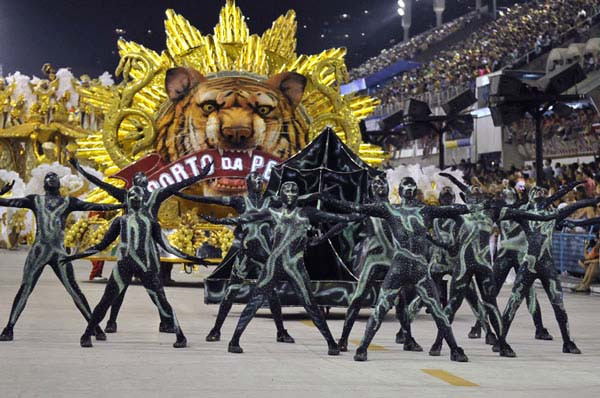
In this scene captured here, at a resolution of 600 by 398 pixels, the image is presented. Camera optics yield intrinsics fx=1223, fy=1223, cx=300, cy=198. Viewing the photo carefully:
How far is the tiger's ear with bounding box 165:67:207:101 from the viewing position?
73.7 feet

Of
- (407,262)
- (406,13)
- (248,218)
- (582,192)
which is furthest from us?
(406,13)

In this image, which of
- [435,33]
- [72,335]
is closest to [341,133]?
[72,335]

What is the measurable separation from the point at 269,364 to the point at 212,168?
11423 millimetres

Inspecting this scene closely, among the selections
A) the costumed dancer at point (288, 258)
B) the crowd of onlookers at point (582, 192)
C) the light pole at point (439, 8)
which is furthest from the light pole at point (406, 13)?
the costumed dancer at point (288, 258)

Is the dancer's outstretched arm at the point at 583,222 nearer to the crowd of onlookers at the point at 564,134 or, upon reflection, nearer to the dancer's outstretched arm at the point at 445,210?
the dancer's outstretched arm at the point at 445,210

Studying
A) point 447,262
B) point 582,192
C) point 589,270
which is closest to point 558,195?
point 447,262

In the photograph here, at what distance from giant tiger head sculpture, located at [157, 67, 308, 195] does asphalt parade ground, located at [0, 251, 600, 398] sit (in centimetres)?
645

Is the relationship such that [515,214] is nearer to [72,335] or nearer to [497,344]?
[497,344]

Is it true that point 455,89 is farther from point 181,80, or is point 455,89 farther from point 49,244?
point 49,244

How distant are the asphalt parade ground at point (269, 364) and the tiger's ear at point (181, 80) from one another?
685cm

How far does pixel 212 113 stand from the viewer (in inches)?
892

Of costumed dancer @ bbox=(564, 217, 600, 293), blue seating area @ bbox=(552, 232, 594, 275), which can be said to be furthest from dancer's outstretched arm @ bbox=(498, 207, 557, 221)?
blue seating area @ bbox=(552, 232, 594, 275)

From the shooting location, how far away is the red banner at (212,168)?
2223 centimetres

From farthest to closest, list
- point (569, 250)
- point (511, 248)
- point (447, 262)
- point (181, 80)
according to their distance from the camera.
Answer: point (569, 250), point (181, 80), point (447, 262), point (511, 248)
